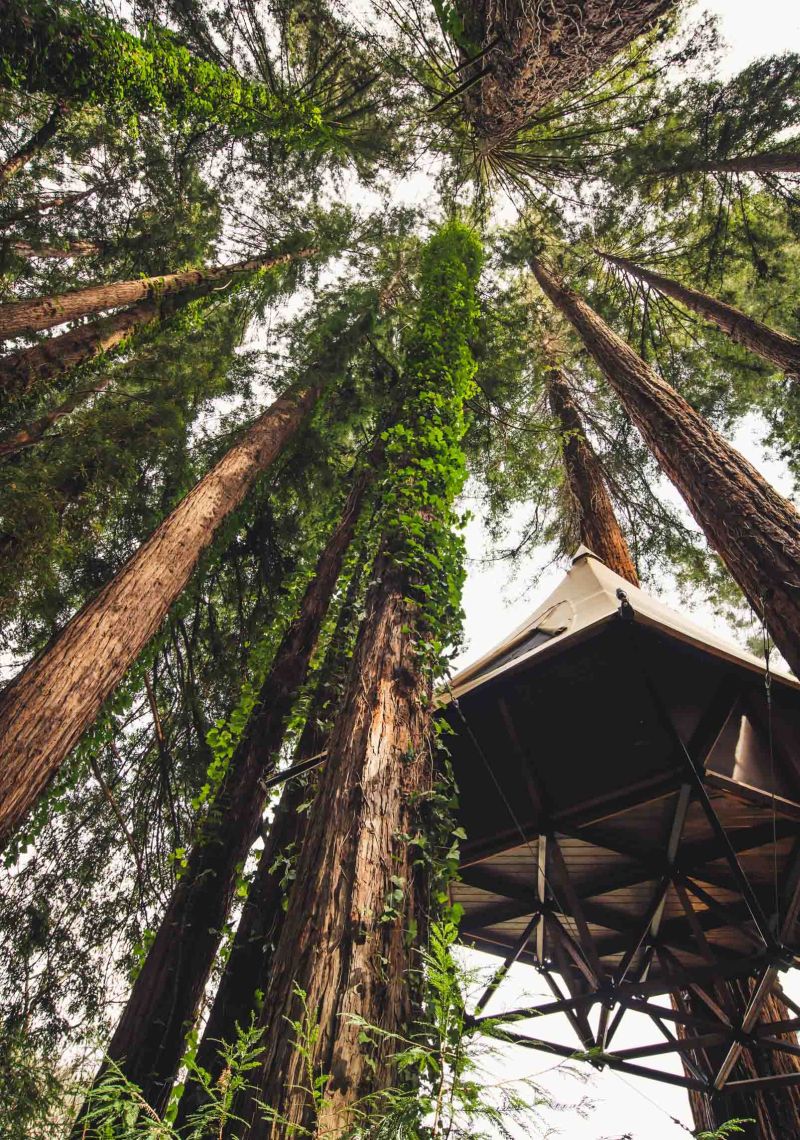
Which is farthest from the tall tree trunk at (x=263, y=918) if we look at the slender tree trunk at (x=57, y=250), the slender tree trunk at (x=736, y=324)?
the slender tree trunk at (x=57, y=250)

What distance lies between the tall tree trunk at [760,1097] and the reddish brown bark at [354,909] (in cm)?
351

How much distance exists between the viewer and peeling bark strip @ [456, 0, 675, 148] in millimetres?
5176

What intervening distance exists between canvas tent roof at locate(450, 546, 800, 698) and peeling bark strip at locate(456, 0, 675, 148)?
5.26 metres

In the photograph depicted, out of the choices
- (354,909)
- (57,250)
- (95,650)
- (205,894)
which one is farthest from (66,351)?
(354,909)

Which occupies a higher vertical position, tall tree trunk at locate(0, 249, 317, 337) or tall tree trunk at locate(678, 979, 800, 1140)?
tall tree trunk at locate(0, 249, 317, 337)

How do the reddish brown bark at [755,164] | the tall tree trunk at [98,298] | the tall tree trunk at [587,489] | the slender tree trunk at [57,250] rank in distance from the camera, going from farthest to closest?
the slender tree trunk at [57,250]
the reddish brown bark at [755,164]
the tall tree trunk at [587,489]
the tall tree trunk at [98,298]

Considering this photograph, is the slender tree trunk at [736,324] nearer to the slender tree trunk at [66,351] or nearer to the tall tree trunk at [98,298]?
the tall tree trunk at [98,298]

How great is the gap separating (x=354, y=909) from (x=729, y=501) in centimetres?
355

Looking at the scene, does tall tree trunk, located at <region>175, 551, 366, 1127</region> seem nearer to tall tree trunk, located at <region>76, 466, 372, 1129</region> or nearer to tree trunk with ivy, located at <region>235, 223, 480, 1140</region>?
tall tree trunk, located at <region>76, 466, 372, 1129</region>

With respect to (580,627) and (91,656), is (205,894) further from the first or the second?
(580,627)

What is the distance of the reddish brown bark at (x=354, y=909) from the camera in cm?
132

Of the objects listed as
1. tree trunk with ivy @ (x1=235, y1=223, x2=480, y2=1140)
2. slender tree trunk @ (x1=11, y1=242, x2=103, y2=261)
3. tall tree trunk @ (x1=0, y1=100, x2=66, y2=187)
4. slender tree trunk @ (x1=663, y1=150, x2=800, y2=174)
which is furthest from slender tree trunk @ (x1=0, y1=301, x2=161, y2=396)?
slender tree trunk @ (x1=663, y1=150, x2=800, y2=174)

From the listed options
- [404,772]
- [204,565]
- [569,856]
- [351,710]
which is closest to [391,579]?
[351,710]

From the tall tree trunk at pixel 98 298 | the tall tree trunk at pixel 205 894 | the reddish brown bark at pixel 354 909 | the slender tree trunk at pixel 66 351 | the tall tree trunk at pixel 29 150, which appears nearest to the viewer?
the reddish brown bark at pixel 354 909
